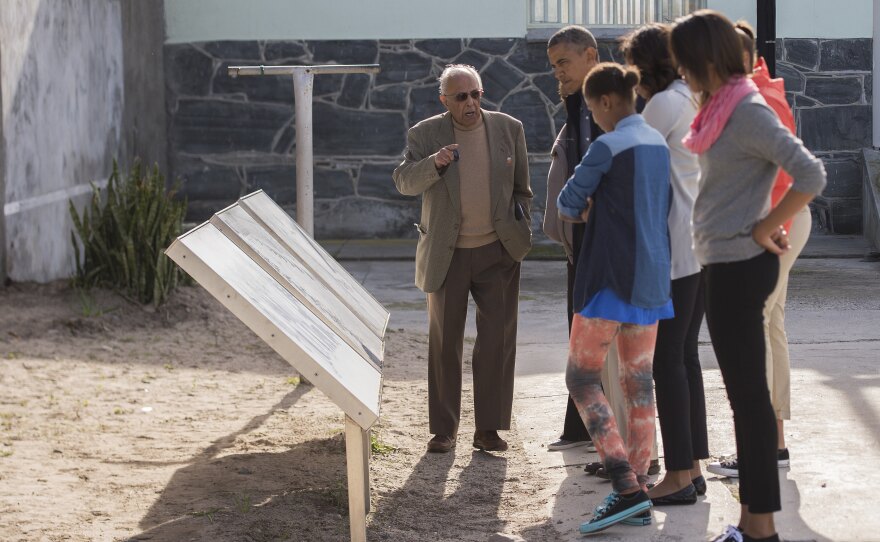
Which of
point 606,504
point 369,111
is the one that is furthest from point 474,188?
point 369,111

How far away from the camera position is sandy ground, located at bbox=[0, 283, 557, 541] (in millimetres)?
4582

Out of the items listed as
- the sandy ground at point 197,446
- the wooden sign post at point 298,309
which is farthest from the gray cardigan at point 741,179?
the sandy ground at point 197,446

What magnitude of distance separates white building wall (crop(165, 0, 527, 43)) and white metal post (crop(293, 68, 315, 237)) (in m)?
5.92

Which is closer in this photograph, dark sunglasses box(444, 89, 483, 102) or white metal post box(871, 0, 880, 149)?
dark sunglasses box(444, 89, 483, 102)

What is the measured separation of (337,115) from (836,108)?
17.1 feet

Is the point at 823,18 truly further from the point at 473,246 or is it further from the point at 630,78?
the point at 630,78

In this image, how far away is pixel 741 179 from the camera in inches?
141

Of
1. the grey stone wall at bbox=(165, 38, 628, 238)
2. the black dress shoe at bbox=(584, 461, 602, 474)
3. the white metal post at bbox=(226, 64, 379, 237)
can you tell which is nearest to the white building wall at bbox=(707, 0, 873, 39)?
the grey stone wall at bbox=(165, 38, 628, 238)

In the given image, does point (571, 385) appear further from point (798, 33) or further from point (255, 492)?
point (798, 33)

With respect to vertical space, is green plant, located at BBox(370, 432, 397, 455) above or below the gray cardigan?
below

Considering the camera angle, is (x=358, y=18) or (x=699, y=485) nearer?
(x=699, y=485)

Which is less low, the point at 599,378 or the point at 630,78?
the point at 630,78

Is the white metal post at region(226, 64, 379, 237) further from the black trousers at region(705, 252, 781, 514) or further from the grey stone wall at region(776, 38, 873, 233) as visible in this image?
the grey stone wall at region(776, 38, 873, 233)

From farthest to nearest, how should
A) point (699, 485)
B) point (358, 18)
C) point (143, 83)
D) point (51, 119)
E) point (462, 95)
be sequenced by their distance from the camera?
1. point (358, 18)
2. point (143, 83)
3. point (51, 119)
4. point (462, 95)
5. point (699, 485)
